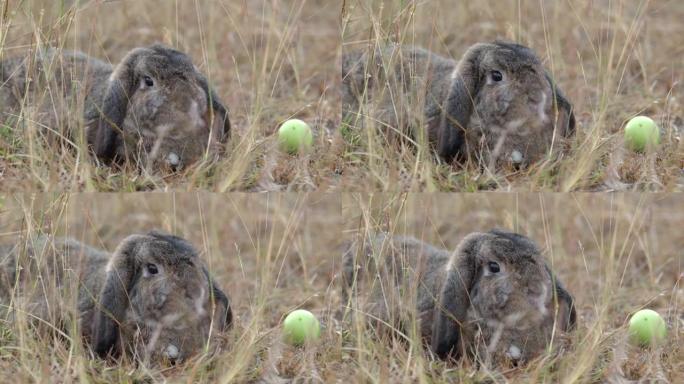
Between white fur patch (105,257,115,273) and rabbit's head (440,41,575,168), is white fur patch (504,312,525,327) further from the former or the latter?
white fur patch (105,257,115,273)

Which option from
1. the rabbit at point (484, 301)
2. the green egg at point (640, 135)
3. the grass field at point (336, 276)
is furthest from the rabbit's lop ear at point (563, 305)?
the green egg at point (640, 135)

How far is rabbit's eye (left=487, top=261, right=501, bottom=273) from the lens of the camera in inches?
349

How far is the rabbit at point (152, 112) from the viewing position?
9.05m

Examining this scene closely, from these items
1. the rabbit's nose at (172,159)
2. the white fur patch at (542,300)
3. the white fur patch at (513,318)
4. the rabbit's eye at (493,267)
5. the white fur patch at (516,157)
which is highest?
the white fur patch at (516,157)

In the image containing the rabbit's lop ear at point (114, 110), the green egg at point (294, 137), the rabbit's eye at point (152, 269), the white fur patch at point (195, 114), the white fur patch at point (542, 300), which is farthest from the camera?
the green egg at point (294, 137)

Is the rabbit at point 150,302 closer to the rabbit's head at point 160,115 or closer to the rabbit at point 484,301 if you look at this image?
the rabbit's head at point 160,115

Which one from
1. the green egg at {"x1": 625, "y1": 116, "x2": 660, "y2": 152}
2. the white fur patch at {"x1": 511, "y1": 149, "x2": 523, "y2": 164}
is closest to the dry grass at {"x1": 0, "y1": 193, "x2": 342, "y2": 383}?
the white fur patch at {"x1": 511, "y1": 149, "x2": 523, "y2": 164}

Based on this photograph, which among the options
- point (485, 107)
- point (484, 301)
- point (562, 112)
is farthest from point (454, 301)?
point (562, 112)

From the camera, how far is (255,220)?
1066cm

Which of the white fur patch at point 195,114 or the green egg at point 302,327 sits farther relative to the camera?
the green egg at point 302,327

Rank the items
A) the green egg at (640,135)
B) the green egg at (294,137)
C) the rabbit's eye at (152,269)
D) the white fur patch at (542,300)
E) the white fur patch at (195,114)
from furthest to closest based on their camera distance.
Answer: the green egg at (640,135)
the green egg at (294,137)
the white fur patch at (195,114)
the rabbit's eye at (152,269)
the white fur patch at (542,300)

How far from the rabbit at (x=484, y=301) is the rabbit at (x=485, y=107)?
58 centimetres

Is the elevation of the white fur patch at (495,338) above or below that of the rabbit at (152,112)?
below

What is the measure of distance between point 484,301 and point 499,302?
10cm
